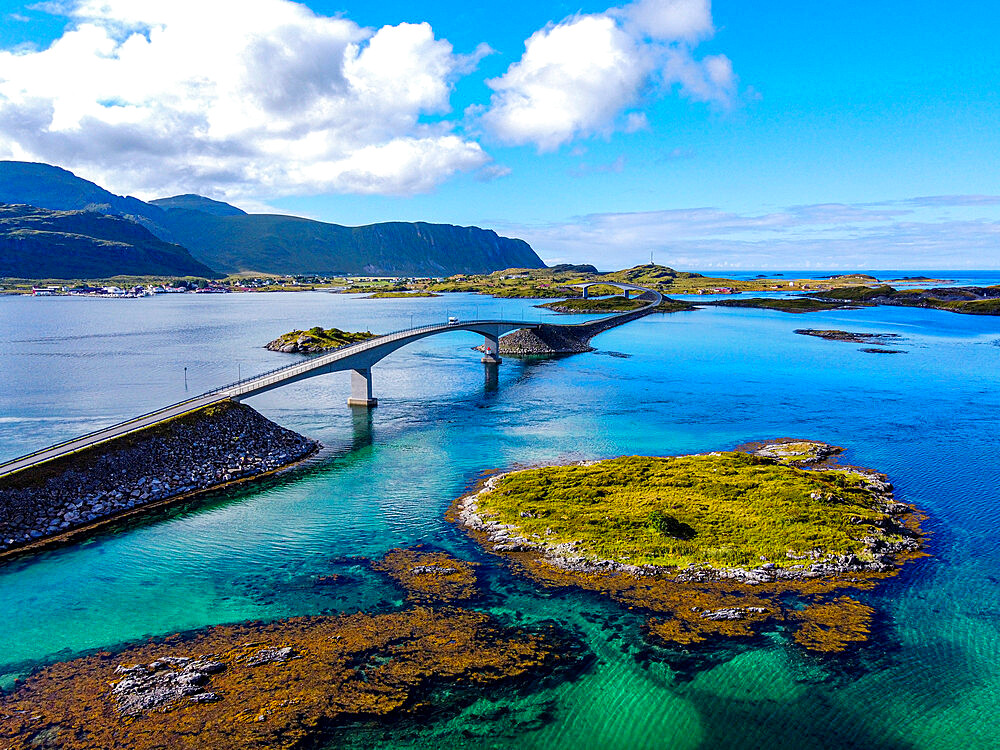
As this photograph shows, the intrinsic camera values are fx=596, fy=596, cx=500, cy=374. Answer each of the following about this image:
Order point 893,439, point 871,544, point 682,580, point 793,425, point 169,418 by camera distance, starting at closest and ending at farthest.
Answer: point 682,580, point 871,544, point 169,418, point 893,439, point 793,425

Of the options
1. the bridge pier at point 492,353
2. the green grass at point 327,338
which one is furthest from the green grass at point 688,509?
the green grass at point 327,338

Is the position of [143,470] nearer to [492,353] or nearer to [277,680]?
[277,680]

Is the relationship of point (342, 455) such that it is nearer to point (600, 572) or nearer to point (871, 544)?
point (600, 572)

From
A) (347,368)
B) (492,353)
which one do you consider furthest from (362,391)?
(492,353)

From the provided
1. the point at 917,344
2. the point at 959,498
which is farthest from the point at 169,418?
the point at 917,344

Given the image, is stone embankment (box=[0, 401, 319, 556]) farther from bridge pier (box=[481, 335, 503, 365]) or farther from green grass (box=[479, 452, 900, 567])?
bridge pier (box=[481, 335, 503, 365])

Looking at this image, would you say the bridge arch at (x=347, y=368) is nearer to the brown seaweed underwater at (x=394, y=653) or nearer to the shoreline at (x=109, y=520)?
the shoreline at (x=109, y=520)
